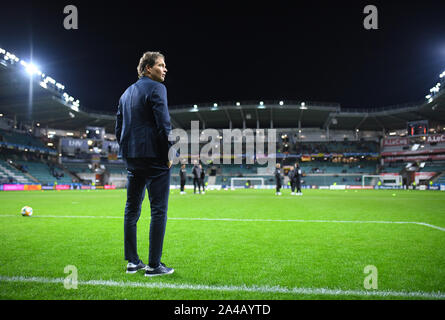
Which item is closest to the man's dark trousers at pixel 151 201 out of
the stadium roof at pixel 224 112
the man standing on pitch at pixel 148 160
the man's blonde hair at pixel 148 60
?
the man standing on pitch at pixel 148 160

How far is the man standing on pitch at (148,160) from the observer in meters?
2.55

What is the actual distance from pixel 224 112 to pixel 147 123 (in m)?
46.5

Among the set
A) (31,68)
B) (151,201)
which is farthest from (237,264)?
(31,68)

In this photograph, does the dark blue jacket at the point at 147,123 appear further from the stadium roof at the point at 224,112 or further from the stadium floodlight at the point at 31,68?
the stadium roof at the point at 224,112

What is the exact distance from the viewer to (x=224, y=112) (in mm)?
48438

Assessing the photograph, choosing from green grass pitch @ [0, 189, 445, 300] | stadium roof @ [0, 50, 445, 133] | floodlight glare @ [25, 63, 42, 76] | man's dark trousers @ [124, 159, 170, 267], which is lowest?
green grass pitch @ [0, 189, 445, 300]

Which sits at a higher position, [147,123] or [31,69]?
[31,69]

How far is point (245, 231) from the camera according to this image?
4.62m

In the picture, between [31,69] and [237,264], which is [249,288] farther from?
[31,69]

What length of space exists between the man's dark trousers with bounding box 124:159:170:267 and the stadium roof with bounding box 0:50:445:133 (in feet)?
117

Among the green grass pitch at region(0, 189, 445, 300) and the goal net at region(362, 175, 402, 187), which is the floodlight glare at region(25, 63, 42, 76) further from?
the goal net at region(362, 175, 402, 187)

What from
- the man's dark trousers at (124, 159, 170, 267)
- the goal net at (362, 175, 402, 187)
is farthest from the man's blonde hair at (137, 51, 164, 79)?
the goal net at (362, 175, 402, 187)

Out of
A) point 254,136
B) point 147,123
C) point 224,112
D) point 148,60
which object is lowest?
point 147,123

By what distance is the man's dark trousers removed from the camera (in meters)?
2.57
